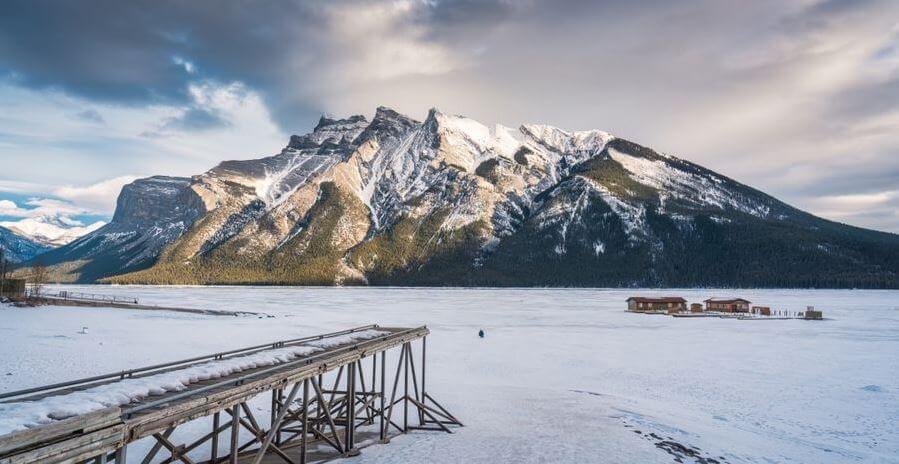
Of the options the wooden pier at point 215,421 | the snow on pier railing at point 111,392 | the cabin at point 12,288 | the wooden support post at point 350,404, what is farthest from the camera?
the cabin at point 12,288

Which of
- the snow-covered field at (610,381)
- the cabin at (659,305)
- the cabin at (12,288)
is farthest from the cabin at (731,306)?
the cabin at (12,288)

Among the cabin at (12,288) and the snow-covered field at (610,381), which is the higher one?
the cabin at (12,288)

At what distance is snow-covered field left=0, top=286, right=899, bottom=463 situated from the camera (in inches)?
930

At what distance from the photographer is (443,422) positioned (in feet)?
91.1

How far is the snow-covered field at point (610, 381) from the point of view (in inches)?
930

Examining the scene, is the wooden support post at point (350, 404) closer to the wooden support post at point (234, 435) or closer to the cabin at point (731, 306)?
the wooden support post at point (234, 435)

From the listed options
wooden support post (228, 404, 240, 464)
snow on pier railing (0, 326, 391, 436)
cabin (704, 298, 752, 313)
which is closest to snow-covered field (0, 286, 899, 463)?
snow on pier railing (0, 326, 391, 436)

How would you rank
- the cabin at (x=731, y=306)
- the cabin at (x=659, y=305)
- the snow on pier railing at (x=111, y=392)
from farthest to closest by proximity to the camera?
the cabin at (x=659, y=305) < the cabin at (x=731, y=306) < the snow on pier railing at (x=111, y=392)

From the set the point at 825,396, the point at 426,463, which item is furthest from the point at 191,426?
the point at 825,396

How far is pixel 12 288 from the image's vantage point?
9831 centimetres

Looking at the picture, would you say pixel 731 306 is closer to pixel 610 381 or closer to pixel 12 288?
pixel 610 381

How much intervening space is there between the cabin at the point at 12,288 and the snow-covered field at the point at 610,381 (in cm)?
3217

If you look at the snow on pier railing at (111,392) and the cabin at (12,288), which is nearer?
the snow on pier railing at (111,392)

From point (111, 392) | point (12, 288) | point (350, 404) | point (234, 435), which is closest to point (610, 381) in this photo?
point (350, 404)
